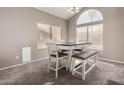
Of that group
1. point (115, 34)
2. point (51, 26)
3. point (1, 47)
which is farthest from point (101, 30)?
point (1, 47)

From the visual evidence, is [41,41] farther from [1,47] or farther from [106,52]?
[106,52]

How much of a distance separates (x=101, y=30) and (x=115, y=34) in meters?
0.69

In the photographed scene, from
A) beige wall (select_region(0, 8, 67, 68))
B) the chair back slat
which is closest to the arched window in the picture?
the chair back slat

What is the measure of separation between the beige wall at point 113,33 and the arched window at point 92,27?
0.87ft

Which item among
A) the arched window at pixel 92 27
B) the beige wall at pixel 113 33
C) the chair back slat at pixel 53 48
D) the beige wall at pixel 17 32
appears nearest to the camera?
the chair back slat at pixel 53 48

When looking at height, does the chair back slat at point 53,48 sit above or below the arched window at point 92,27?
below

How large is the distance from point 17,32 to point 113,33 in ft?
13.2

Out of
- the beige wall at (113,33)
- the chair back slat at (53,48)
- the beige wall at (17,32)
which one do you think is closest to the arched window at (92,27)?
the beige wall at (113,33)

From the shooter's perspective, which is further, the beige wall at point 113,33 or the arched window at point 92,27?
the arched window at point 92,27

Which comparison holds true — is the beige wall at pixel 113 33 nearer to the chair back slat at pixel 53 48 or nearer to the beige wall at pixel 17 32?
the chair back slat at pixel 53 48

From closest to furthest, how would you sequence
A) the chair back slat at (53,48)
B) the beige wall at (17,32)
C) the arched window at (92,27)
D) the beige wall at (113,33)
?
the chair back slat at (53,48)
the beige wall at (17,32)
the beige wall at (113,33)
the arched window at (92,27)

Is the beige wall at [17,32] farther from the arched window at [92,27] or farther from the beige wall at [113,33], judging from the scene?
the beige wall at [113,33]

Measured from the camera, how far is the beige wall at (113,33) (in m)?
3.34

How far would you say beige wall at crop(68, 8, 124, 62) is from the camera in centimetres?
334
